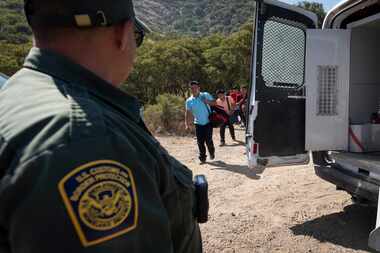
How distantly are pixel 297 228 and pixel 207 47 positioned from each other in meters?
18.0

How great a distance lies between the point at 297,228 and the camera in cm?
474

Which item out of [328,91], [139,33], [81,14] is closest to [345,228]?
[328,91]

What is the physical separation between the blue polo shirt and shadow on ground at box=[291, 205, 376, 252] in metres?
3.66

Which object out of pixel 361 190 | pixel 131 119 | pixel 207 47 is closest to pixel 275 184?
pixel 361 190

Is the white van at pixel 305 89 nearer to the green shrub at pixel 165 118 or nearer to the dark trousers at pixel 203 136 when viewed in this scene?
the dark trousers at pixel 203 136

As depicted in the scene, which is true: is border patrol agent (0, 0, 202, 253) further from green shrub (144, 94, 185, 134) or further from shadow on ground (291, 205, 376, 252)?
green shrub (144, 94, 185, 134)

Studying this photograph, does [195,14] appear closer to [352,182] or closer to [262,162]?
[262,162]

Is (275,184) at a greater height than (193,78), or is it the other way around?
(193,78)

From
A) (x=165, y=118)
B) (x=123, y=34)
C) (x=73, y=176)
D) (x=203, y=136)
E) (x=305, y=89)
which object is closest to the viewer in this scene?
(x=73, y=176)

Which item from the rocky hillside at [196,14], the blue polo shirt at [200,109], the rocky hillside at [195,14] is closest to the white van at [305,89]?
the blue polo shirt at [200,109]

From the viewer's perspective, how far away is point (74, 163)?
0.80 meters

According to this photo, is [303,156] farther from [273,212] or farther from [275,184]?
[275,184]

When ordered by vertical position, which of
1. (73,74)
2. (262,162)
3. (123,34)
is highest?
(123,34)

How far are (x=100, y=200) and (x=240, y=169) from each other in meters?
7.27
